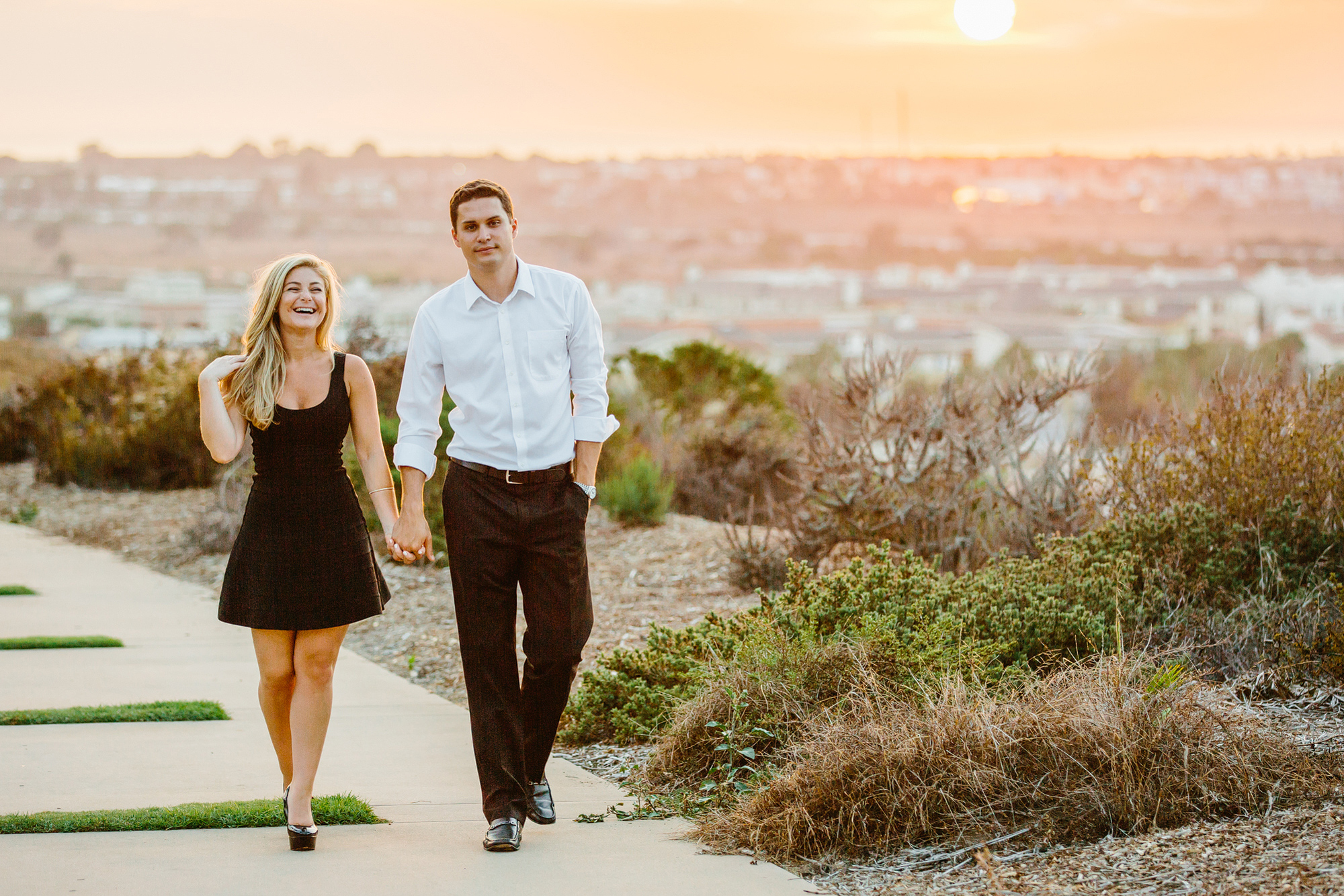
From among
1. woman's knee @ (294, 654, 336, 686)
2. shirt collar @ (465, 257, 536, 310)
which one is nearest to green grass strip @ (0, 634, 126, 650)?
woman's knee @ (294, 654, 336, 686)

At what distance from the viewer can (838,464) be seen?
8.43 meters

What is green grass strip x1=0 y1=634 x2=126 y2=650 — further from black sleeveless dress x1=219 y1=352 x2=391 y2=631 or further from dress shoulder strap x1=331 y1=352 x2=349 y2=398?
dress shoulder strap x1=331 y1=352 x2=349 y2=398

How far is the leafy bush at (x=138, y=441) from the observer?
44.0 feet

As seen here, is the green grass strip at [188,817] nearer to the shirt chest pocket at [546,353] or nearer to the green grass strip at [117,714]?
the green grass strip at [117,714]

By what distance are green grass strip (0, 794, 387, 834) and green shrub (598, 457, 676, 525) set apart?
5.77 m

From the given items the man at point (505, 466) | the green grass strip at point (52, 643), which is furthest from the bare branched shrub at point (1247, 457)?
the green grass strip at point (52, 643)

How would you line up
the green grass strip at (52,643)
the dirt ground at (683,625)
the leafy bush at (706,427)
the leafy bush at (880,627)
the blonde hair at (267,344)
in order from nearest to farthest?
the dirt ground at (683,625), the blonde hair at (267,344), the leafy bush at (880,627), the green grass strip at (52,643), the leafy bush at (706,427)

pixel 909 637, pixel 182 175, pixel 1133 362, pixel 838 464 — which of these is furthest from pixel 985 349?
pixel 182 175

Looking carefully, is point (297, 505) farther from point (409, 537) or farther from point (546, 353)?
point (546, 353)

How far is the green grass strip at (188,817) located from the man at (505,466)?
21.2 inches

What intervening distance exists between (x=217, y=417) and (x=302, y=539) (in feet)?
1.48

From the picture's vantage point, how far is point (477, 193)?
4422 millimetres

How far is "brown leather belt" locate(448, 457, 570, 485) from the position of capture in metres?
4.35

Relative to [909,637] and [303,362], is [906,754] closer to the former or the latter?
[909,637]
